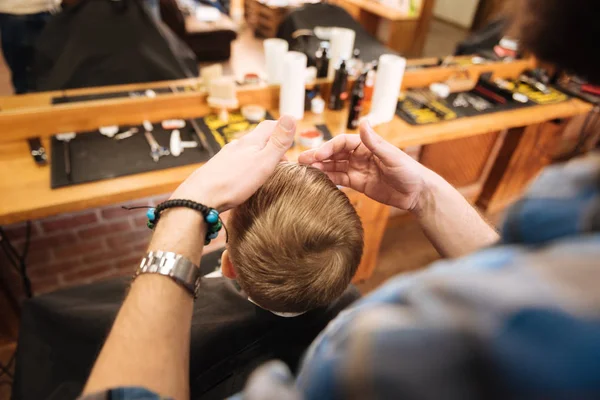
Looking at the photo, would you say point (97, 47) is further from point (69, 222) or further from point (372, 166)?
point (372, 166)

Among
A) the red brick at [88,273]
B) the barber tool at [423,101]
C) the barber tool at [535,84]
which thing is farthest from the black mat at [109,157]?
the barber tool at [535,84]

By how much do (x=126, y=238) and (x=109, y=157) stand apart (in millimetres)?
652

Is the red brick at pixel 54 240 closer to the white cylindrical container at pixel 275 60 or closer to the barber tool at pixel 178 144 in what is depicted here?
the barber tool at pixel 178 144

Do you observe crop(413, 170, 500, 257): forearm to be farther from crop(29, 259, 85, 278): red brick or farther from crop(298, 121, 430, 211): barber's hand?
crop(29, 259, 85, 278): red brick

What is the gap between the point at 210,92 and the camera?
1930 millimetres

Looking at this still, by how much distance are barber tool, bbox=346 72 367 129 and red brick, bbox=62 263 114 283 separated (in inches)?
59.7

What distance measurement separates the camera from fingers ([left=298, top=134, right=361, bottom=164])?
100 cm

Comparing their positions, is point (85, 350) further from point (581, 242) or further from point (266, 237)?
point (581, 242)

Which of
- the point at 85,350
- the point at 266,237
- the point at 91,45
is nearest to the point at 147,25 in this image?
the point at 91,45

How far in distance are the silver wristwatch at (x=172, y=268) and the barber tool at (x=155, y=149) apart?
104cm

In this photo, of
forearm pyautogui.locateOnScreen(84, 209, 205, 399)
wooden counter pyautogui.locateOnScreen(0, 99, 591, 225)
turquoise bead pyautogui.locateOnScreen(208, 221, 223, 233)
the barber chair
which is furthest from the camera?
the barber chair

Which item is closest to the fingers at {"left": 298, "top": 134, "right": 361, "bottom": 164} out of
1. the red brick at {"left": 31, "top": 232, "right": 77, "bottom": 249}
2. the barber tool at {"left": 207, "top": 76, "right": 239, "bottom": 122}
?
the barber tool at {"left": 207, "top": 76, "right": 239, "bottom": 122}

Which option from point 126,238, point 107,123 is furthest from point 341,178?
point 126,238

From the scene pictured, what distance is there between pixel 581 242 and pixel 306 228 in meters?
0.55
